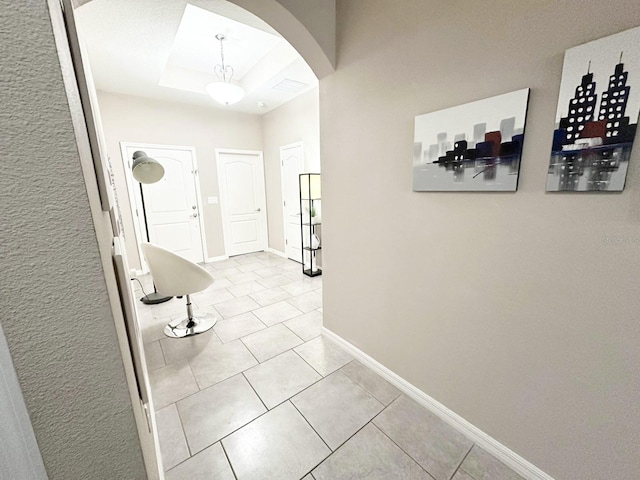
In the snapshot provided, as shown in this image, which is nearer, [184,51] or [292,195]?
[184,51]

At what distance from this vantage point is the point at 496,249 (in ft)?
4.23

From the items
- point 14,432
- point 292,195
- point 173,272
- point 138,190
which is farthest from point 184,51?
point 14,432

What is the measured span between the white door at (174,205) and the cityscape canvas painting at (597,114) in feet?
15.8

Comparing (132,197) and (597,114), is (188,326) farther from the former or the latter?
(597,114)

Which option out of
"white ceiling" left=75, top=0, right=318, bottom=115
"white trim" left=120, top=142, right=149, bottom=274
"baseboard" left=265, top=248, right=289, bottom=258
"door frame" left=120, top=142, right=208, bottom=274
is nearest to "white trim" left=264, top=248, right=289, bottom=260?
"baseboard" left=265, top=248, right=289, bottom=258

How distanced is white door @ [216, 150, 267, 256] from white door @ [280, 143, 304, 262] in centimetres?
73

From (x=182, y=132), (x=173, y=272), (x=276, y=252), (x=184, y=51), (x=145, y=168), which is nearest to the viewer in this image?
(x=173, y=272)

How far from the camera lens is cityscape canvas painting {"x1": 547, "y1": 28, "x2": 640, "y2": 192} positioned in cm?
90

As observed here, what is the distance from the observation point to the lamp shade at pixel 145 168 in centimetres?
248

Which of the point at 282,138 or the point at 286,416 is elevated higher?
the point at 282,138

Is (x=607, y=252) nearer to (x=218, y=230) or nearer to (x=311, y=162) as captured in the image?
(x=311, y=162)

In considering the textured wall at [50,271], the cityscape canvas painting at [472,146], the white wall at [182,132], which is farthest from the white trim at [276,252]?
the textured wall at [50,271]

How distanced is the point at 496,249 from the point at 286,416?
1.56m

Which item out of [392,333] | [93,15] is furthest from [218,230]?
[392,333]
